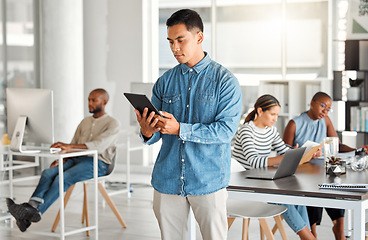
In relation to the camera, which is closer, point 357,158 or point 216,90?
point 216,90

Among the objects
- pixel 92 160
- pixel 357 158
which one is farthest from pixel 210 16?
pixel 357 158

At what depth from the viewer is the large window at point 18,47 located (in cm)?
788

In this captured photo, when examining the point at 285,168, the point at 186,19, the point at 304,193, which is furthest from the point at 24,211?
the point at 186,19

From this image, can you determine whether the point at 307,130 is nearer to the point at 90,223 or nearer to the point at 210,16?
the point at 90,223

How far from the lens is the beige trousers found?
2.46 metres

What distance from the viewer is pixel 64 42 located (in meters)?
7.65

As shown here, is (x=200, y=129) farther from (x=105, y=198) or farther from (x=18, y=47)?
(x=18, y=47)

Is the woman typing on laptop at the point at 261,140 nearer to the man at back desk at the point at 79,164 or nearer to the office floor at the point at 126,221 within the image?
the office floor at the point at 126,221

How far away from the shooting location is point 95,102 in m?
5.58

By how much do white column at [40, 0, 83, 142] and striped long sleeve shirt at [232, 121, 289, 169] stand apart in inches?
152

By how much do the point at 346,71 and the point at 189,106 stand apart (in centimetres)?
509

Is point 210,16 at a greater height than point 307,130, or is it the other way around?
point 210,16

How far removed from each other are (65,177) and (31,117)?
2.04 feet

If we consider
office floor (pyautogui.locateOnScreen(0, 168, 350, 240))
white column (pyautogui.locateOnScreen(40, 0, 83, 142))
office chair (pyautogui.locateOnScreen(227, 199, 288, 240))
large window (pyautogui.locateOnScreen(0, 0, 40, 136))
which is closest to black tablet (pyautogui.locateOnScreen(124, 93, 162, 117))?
office chair (pyautogui.locateOnScreen(227, 199, 288, 240))
